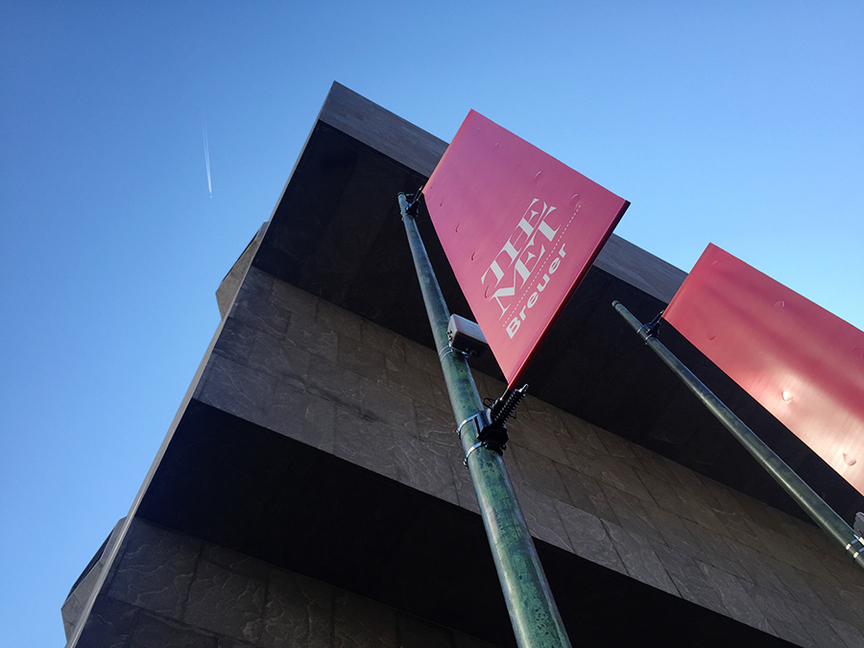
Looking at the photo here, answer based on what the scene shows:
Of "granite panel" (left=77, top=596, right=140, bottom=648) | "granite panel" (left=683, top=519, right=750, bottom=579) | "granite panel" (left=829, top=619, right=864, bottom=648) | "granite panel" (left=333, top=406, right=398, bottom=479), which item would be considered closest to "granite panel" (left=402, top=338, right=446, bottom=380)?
"granite panel" (left=333, top=406, right=398, bottom=479)

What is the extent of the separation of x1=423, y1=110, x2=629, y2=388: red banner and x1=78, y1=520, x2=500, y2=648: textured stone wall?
11.8 feet

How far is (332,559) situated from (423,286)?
3420 mm

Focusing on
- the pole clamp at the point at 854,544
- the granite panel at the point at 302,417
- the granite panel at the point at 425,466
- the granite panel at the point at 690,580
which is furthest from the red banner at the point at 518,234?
the granite panel at the point at 690,580

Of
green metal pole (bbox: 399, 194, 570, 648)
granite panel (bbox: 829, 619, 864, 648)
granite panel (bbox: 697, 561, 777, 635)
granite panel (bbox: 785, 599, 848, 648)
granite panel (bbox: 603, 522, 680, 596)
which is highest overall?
green metal pole (bbox: 399, 194, 570, 648)

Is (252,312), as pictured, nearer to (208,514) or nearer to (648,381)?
(208,514)

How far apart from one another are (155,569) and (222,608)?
691mm

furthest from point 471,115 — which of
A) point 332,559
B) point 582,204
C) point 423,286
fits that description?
point 332,559

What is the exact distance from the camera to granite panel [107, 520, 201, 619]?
17.0ft

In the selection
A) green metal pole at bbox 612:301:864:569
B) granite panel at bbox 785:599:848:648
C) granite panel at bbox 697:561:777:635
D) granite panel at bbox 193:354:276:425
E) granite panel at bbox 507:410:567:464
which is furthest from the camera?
granite panel at bbox 507:410:567:464

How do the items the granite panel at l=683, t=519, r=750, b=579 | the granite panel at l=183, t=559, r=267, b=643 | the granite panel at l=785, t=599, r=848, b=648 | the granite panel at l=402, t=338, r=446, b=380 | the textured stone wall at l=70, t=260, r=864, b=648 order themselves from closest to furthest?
the granite panel at l=183, t=559, r=267, b=643 < the textured stone wall at l=70, t=260, r=864, b=648 < the granite panel at l=785, t=599, r=848, b=648 < the granite panel at l=683, t=519, r=750, b=579 < the granite panel at l=402, t=338, r=446, b=380

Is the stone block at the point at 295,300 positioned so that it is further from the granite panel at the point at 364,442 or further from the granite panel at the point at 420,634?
the granite panel at the point at 420,634

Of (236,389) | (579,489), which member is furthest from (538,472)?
(236,389)

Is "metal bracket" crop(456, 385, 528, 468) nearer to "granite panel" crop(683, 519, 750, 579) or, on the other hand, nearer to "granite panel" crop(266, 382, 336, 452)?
"granite panel" crop(266, 382, 336, 452)

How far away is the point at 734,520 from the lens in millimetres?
10125
